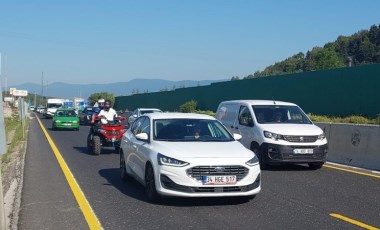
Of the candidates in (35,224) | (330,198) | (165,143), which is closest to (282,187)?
(330,198)

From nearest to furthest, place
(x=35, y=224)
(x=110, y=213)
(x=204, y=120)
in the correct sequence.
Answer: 1. (x=35, y=224)
2. (x=110, y=213)
3. (x=204, y=120)

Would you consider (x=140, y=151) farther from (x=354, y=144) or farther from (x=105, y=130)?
(x=105, y=130)

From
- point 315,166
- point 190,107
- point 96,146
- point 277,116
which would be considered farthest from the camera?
point 190,107

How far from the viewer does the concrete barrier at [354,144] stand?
13.3m

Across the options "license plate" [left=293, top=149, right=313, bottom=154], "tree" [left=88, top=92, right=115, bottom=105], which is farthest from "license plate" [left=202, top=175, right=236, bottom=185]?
"tree" [left=88, top=92, right=115, bottom=105]

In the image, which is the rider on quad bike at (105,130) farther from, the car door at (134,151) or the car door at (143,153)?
the car door at (143,153)

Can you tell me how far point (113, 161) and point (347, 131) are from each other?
21.1ft

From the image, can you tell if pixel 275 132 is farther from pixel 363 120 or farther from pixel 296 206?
pixel 363 120

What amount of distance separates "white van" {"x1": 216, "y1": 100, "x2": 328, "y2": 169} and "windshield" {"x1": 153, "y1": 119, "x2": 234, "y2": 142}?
3.01 m

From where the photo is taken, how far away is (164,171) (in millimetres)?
8266

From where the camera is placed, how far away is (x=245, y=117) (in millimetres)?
14328

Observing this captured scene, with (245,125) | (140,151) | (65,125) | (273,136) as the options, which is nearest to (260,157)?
(273,136)

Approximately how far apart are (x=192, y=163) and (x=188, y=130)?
1656 mm

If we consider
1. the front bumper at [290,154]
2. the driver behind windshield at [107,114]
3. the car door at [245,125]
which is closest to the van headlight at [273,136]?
the front bumper at [290,154]
